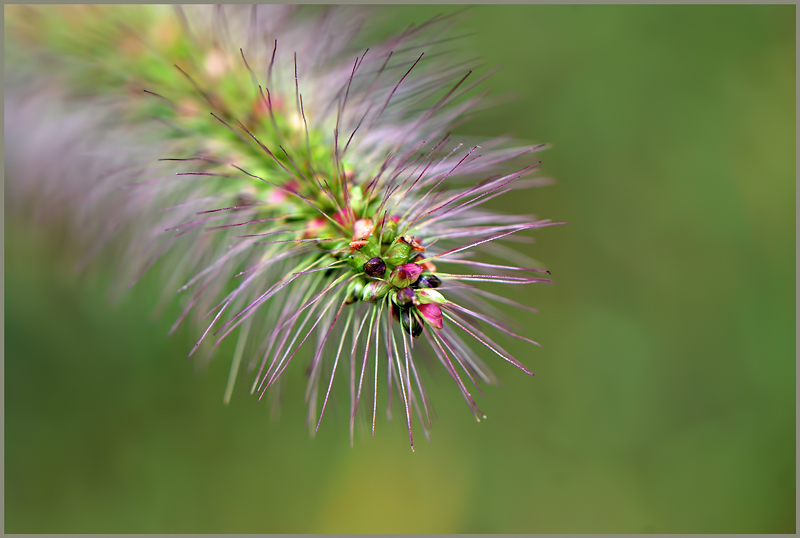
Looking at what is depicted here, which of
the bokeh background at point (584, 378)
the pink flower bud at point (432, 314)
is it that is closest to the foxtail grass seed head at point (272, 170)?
the pink flower bud at point (432, 314)

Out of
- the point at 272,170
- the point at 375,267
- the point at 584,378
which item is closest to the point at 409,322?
the point at 375,267

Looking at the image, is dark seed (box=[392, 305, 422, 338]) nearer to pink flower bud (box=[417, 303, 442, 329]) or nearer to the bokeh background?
pink flower bud (box=[417, 303, 442, 329])

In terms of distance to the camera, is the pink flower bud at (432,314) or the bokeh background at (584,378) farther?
the bokeh background at (584,378)

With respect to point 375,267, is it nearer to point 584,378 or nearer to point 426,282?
point 426,282

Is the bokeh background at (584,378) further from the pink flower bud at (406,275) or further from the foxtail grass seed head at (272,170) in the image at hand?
the pink flower bud at (406,275)

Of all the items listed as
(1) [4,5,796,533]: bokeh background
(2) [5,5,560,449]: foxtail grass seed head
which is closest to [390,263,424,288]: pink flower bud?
(2) [5,5,560,449]: foxtail grass seed head

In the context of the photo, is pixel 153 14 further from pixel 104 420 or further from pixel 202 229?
pixel 104 420
